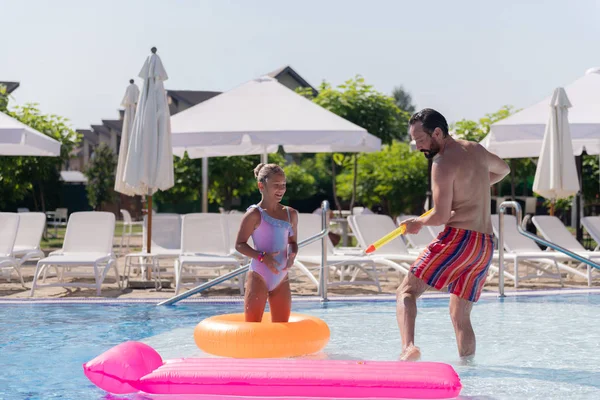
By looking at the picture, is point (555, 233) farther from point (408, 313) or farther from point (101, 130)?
point (101, 130)

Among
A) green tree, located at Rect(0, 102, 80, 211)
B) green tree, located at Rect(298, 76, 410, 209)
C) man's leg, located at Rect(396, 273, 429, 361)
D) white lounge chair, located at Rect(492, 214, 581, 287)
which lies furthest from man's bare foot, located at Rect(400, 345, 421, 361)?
green tree, located at Rect(0, 102, 80, 211)

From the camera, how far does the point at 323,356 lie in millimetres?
6406

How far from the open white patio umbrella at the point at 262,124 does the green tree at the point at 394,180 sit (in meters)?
16.7

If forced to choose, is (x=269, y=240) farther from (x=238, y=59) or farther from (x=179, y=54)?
(x=179, y=54)

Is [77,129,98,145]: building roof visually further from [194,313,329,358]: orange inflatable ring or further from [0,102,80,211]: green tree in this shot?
[194,313,329,358]: orange inflatable ring

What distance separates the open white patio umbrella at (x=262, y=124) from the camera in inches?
468

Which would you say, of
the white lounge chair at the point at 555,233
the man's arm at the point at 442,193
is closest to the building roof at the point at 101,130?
the white lounge chair at the point at 555,233

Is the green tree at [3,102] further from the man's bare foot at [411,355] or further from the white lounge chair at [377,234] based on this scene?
the man's bare foot at [411,355]

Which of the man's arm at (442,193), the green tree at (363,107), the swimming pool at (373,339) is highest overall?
the green tree at (363,107)

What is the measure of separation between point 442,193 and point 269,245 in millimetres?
1297

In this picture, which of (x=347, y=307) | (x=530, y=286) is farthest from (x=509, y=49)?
(x=347, y=307)

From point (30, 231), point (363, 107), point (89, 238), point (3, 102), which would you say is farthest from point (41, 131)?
point (89, 238)

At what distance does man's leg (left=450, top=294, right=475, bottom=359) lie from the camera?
220 inches

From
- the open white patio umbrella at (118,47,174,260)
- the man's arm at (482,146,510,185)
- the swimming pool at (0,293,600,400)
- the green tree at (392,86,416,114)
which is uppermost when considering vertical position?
the green tree at (392,86,416,114)
